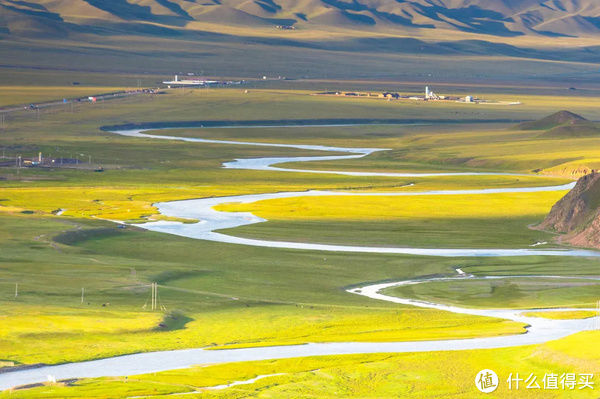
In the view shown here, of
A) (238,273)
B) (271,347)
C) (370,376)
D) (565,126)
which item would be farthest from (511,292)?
(565,126)

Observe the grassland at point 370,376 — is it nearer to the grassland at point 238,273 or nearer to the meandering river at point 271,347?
the grassland at point 238,273

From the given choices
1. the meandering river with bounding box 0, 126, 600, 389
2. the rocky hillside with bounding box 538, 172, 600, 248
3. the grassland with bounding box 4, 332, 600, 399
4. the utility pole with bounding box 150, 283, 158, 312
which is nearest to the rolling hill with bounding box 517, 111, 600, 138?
the meandering river with bounding box 0, 126, 600, 389

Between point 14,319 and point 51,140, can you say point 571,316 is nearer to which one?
point 14,319

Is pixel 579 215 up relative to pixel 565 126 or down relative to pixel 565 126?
up

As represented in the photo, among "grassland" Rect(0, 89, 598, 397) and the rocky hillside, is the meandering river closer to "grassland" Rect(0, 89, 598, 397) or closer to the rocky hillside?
"grassland" Rect(0, 89, 598, 397)

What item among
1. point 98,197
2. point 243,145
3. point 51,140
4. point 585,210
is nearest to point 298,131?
point 243,145

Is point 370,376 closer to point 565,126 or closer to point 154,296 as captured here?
point 154,296
